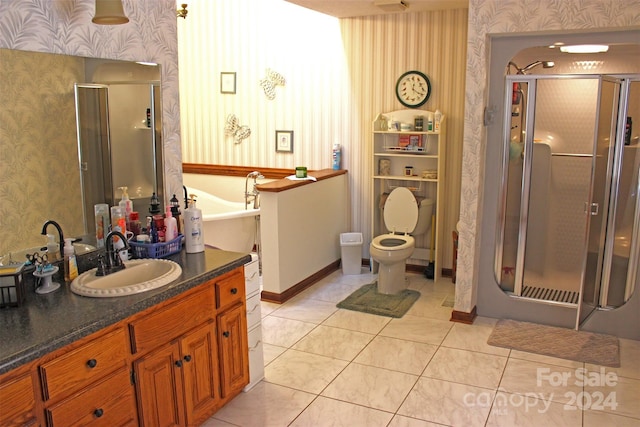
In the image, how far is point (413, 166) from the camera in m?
5.16

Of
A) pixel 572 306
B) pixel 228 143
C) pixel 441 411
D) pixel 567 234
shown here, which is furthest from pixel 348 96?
pixel 441 411

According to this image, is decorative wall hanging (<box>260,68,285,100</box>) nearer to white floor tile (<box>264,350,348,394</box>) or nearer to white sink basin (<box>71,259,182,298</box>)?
white floor tile (<box>264,350,348,394</box>)

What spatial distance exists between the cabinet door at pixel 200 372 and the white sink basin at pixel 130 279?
1.00 feet

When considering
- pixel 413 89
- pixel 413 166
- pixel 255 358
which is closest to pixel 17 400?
pixel 255 358

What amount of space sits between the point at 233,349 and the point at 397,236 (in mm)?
2346

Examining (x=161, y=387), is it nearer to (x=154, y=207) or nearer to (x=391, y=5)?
(x=154, y=207)

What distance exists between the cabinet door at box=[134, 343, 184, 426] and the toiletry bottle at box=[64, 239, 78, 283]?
0.53 m

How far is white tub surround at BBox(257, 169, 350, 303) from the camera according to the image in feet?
14.6

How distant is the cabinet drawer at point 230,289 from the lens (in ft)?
9.23

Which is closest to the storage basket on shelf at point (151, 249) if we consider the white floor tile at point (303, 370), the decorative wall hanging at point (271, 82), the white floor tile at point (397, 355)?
the white floor tile at point (303, 370)

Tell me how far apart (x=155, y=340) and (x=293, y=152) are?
3.44 metres

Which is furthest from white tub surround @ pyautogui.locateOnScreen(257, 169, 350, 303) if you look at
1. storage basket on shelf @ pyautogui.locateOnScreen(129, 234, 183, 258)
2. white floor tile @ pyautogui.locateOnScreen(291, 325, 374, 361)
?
storage basket on shelf @ pyautogui.locateOnScreen(129, 234, 183, 258)

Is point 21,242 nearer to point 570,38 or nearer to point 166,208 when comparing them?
point 166,208

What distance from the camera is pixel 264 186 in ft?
14.5
